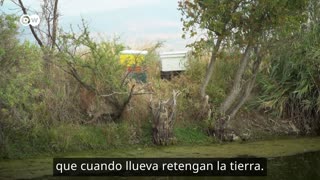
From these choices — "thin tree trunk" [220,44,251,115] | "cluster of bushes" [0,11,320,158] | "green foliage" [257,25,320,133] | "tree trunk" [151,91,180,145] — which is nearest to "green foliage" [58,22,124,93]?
"cluster of bushes" [0,11,320,158]

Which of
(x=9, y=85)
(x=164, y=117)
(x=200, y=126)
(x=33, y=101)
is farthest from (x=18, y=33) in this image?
(x=200, y=126)

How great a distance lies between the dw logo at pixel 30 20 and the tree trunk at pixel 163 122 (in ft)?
10.4

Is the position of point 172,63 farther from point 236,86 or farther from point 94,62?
point 94,62

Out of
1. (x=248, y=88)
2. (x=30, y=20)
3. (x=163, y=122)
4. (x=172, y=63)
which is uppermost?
(x=30, y=20)

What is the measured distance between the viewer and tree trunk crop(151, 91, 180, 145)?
9.54 m

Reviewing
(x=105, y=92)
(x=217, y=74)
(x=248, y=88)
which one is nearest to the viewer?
(x=105, y=92)

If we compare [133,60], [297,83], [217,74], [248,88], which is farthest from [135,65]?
[297,83]

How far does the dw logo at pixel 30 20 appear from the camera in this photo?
10.4 metres

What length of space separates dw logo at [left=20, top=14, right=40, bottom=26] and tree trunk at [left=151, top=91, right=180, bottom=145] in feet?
10.4

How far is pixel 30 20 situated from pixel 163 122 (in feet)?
11.9

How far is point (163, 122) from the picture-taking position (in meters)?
9.54

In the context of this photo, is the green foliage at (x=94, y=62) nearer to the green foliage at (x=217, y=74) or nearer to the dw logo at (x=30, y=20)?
the dw logo at (x=30, y=20)

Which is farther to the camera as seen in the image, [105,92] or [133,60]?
[133,60]

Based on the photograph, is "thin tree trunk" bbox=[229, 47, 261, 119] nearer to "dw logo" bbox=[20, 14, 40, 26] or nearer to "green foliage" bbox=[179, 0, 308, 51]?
"green foliage" bbox=[179, 0, 308, 51]
